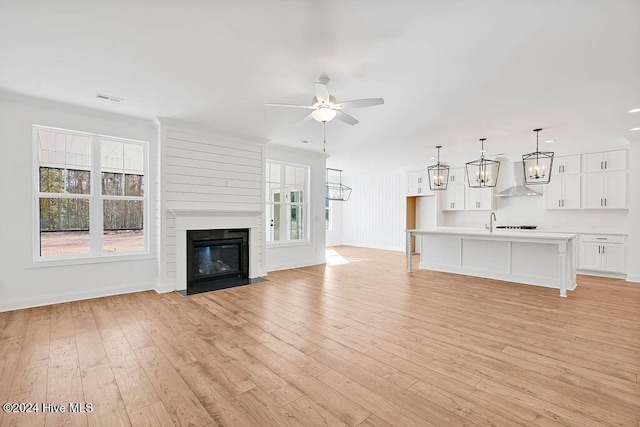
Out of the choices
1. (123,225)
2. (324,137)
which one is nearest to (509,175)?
(324,137)

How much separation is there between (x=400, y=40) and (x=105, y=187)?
4869 mm

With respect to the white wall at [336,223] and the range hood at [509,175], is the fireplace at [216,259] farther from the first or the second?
Answer: the range hood at [509,175]

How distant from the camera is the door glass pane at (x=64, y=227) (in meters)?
4.34

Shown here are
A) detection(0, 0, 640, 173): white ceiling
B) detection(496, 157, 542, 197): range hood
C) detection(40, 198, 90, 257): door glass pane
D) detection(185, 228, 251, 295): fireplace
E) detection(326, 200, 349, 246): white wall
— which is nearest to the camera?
detection(0, 0, 640, 173): white ceiling

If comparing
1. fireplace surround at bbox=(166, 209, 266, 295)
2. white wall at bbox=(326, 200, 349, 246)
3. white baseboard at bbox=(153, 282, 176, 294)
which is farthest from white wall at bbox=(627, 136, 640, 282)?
white baseboard at bbox=(153, 282, 176, 294)

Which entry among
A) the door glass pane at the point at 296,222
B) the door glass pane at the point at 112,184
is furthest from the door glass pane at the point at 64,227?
the door glass pane at the point at 296,222

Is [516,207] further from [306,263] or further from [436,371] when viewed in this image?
[436,371]

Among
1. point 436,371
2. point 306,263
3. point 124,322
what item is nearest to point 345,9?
point 436,371

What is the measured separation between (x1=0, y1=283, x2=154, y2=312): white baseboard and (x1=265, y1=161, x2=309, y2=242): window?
2800 millimetres

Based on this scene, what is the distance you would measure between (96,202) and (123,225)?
0.53 metres

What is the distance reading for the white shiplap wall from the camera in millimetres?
5023

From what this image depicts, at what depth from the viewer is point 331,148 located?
7.04 metres

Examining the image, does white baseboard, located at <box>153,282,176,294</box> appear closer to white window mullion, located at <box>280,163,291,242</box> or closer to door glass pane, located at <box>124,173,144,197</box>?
door glass pane, located at <box>124,173,144,197</box>

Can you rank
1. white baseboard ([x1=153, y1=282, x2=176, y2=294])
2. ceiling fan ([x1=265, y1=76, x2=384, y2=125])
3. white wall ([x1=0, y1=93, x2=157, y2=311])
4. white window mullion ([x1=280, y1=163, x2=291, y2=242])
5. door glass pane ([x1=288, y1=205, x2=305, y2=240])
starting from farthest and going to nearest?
door glass pane ([x1=288, y1=205, x2=305, y2=240]), white window mullion ([x1=280, y1=163, x2=291, y2=242]), white baseboard ([x1=153, y1=282, x2=176, y2=294]), white wall ([x1=0, y1=93, x2=157, y2=311]), ceiling fan ([x1=265, y1=76, x2=384, y2=125])
